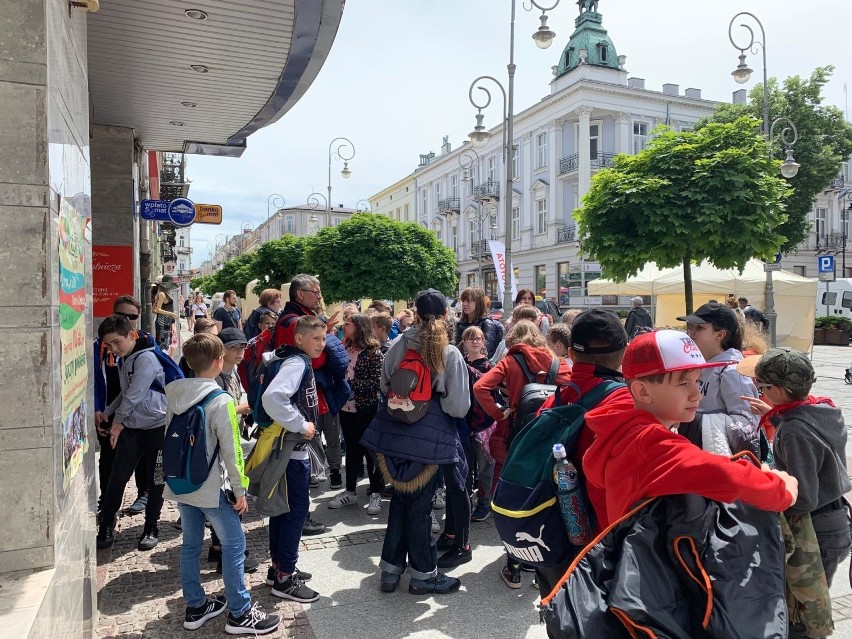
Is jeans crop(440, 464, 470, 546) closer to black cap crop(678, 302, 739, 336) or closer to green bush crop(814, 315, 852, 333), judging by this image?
black cap crop(678, 302, 739, 336)

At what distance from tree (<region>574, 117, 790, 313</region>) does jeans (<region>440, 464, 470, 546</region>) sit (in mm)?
8025

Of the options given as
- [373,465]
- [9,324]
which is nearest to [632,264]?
[373,465]

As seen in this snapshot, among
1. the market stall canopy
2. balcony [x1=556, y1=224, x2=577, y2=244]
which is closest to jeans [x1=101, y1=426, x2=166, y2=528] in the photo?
the market stall canopy

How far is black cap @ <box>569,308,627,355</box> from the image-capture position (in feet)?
8.74

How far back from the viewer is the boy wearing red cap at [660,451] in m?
1.72

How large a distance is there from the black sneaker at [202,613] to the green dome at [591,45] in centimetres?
4250

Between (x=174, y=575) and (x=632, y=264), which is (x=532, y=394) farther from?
(x=632, y=264)

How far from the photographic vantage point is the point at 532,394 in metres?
3.84

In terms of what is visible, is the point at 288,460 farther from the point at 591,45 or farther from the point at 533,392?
the point at 591,45

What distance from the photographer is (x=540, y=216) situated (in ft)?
138

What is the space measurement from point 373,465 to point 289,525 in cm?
213

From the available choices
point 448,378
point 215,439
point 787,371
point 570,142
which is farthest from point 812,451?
point 570,142

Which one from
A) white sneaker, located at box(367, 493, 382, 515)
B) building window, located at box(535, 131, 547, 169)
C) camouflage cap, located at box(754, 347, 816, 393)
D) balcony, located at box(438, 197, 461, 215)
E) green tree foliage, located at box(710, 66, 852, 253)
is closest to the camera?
camouflage cap, located at box(754, 347, 816, 393)

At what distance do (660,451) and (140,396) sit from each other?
13.8 ft
